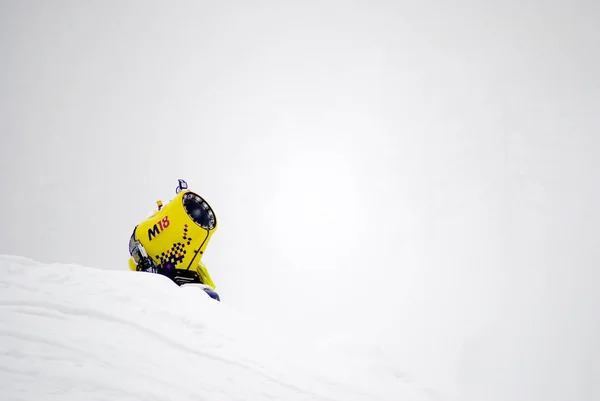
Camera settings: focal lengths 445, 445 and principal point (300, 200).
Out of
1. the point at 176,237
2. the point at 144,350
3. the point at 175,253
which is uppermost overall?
the point at 176,237

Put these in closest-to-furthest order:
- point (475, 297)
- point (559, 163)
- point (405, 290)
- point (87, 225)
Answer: point (475, 297), point (405, 290), point (559, 163), point (87, 225)

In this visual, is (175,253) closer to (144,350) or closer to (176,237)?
(176,237)

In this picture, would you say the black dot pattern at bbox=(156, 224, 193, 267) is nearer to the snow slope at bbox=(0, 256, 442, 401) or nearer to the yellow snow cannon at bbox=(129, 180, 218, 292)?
the yellow snow cannon at bbox=(129, 180, 218, 292)

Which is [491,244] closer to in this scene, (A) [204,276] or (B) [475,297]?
(B) [475,297]

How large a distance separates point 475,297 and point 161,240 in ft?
85.5

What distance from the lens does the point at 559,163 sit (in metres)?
43.6

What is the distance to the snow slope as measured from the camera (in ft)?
6.75

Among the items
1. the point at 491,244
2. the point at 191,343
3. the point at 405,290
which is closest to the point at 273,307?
the point at 405,290

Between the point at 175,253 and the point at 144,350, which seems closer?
the point at 144,350

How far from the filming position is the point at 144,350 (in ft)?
8.00

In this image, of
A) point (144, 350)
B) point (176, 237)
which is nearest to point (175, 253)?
point (176, 237)

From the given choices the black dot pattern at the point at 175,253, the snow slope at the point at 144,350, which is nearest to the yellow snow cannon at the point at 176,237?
the black dot pattern at the point at 175,253

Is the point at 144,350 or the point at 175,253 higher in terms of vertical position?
the point at 175,253

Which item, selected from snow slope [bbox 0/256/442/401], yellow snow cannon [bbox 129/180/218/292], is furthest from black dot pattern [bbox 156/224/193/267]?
snow slope [bbox 0/256/442/401]
